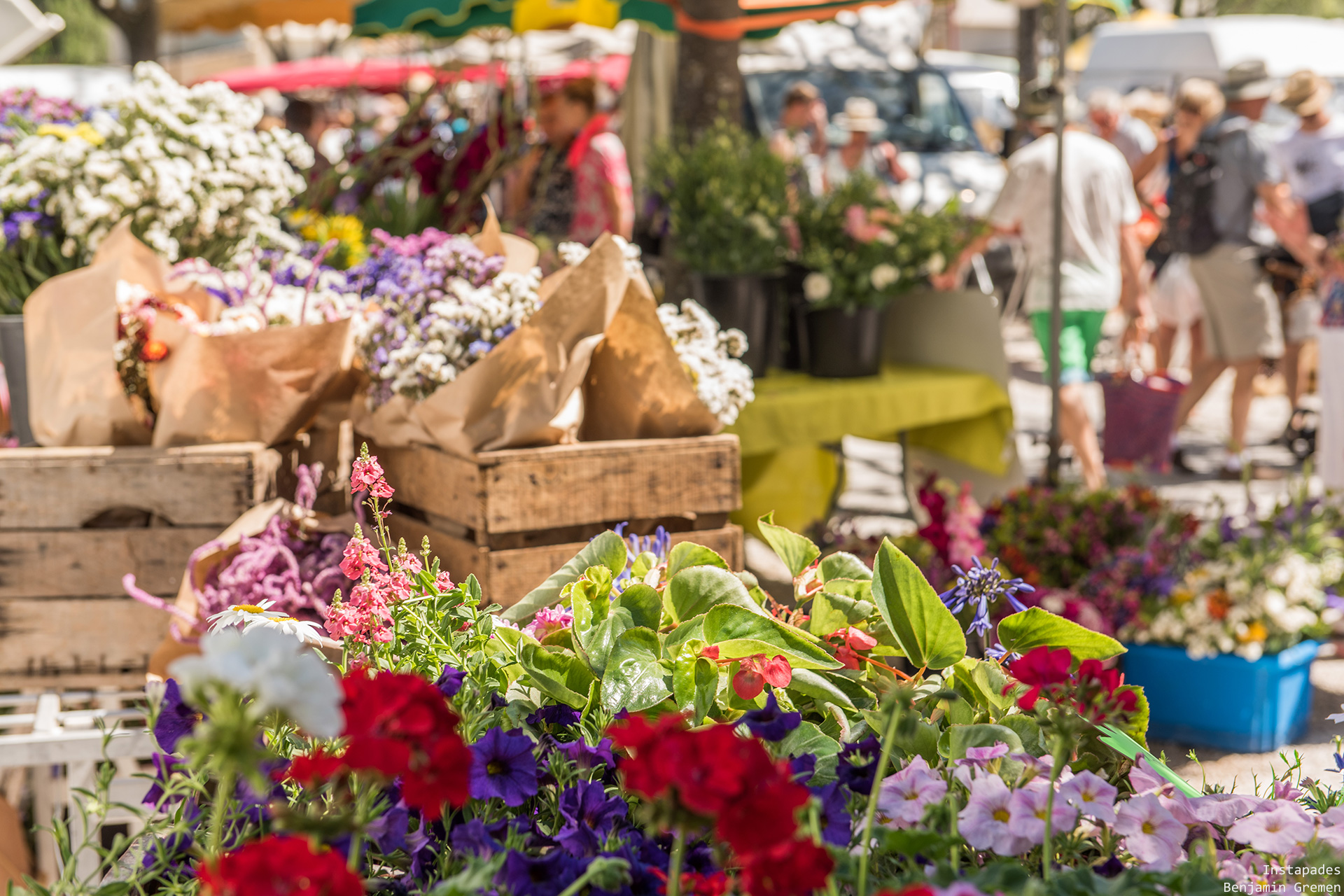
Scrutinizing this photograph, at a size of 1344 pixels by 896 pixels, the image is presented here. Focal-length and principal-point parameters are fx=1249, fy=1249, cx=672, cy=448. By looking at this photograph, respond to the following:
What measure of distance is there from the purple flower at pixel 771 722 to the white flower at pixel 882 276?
112 inches

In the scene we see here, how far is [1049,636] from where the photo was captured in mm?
1055

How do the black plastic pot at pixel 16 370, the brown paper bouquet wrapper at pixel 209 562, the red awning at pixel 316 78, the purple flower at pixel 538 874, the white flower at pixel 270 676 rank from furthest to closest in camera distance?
the red awning at pixel 316 78 → the black plastic pot at pixel 16 370 → the brown paper bouquet wrapper at pixel 209 562 → the purple flower at pixel 538 874 → the white flower at pixel 270 676

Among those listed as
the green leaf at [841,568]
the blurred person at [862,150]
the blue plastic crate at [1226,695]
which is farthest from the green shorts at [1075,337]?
the green leaf at [841,568]

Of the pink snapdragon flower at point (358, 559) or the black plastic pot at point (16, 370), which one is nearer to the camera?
the pink snapdragon flower at point (358, 559)

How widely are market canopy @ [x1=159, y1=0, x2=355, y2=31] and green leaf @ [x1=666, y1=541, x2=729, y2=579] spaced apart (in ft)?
26.2

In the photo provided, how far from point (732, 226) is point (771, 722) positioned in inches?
105

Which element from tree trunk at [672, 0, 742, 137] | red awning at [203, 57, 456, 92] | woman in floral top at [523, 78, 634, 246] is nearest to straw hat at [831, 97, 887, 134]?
woman in floral top at [523, 78, 634, 246]

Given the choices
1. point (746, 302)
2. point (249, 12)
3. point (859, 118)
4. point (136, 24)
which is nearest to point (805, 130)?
point (859, 118)

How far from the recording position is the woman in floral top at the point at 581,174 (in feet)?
16.0

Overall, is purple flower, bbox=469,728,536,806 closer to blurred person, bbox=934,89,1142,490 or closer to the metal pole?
the metal pole

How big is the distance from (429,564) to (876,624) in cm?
42

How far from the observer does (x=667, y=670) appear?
1.05m

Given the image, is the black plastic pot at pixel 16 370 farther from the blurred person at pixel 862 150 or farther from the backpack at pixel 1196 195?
the blurred person at pixel 862 150

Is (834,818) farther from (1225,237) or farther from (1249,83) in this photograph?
(1249,83)
